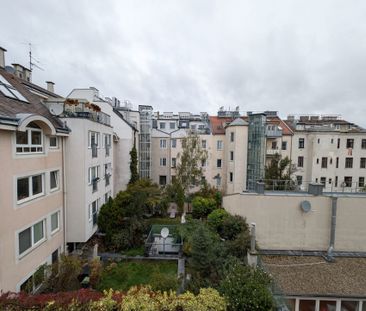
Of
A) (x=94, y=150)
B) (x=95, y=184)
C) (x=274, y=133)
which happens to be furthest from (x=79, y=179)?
(x=274, y=133)

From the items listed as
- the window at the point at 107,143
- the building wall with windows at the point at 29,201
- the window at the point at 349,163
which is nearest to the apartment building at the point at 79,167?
the building wall with windows at the point at 29,201

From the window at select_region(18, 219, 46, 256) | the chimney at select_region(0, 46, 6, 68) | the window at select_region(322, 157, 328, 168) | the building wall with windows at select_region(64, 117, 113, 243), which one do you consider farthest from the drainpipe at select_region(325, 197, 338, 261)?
the chimney at select_region(0, 46, 6, 68)

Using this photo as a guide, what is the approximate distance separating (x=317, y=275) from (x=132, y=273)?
38.0 ft

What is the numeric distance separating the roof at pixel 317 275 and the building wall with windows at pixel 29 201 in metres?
12.6

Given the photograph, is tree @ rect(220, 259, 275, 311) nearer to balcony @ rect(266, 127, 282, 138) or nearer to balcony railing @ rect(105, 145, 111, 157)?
balcony railing @ rect(105, 145, 111, 157)

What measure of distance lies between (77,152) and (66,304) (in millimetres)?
11459

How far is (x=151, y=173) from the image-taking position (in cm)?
3247

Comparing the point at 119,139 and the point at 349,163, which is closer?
the point at 119,139

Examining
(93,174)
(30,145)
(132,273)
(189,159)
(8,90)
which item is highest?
(8,90)

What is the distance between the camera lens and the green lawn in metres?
13.0

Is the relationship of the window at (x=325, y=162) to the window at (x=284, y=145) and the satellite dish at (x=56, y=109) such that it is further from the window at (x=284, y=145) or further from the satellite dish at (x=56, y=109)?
the satellite dish at (x=56, y=109)

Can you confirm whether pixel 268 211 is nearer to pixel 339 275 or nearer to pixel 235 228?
pixel 235 228

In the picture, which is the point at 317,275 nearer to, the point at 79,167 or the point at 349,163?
the point at 79,167

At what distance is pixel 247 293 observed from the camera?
21.5ft
